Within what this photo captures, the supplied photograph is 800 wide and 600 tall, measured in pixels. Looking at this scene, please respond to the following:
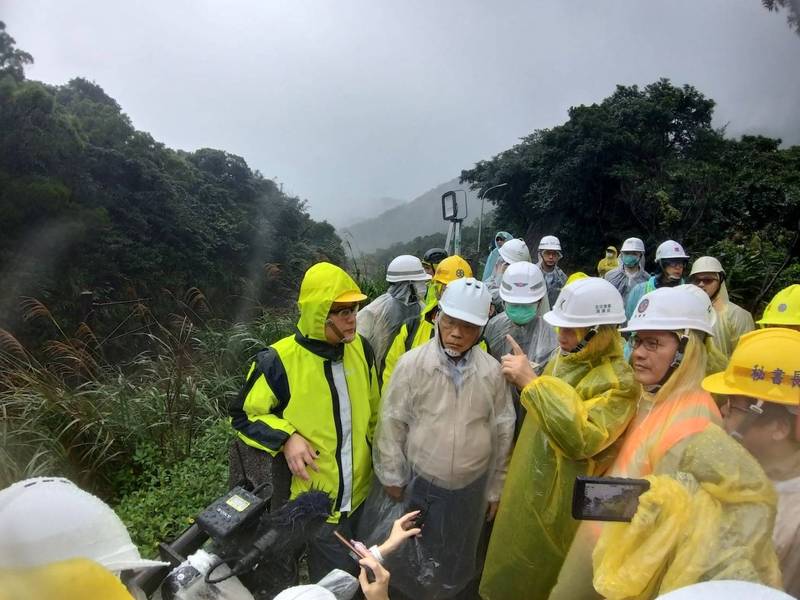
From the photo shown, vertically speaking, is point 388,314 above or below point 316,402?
above

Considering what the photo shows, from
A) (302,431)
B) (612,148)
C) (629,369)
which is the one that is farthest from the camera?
(612,148)

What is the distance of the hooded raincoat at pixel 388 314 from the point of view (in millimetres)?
3945

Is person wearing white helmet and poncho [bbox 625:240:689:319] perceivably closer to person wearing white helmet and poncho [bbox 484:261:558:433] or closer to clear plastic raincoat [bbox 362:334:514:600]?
person wearing white helmet and poncho [bbox 484:261:558:433]

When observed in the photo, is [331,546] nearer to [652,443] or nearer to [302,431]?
[302,431]

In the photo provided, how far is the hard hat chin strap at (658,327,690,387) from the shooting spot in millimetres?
1716

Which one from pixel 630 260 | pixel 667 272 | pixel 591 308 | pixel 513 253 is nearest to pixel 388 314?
pixel 513 253

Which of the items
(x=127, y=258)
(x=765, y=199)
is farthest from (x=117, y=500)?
(x=765, y=199)

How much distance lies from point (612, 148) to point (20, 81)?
13.1m

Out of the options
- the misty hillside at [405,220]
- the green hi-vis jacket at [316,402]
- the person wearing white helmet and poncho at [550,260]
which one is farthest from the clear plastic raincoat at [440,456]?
the misty hillside at [405,220]

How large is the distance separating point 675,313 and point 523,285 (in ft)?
4.86

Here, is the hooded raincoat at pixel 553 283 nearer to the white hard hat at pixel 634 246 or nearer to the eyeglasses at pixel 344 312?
the white hard hat at pixel 634 246

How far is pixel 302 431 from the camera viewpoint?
6.99ft

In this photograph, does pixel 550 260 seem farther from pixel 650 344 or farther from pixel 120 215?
pixel 120 215

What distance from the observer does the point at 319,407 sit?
2160 mm
